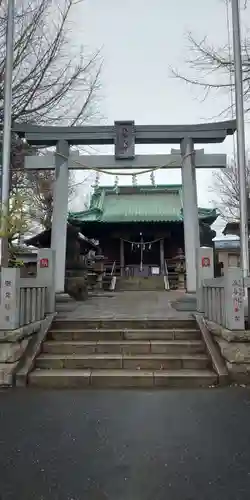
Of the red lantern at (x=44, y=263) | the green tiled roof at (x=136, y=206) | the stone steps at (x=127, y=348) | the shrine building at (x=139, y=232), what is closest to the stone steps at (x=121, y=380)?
the stone steps at (x=127, y=348)

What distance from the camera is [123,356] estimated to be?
245 inches

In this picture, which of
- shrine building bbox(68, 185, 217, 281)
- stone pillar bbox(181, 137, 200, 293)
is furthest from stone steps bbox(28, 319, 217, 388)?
shrine building bbox(68, 185, 217, 281)

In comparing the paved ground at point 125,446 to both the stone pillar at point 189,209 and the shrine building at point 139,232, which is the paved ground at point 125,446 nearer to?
the stone pillar at point 189,209

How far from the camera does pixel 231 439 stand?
3553mm

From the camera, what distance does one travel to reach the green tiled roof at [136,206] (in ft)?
70.8

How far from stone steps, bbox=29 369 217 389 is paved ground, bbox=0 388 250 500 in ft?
1.47

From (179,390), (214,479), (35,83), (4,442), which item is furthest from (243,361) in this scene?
(35,83)

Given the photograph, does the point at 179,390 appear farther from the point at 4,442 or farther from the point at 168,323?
the point at 4,442

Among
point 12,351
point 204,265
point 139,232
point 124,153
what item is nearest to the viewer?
point 12,351

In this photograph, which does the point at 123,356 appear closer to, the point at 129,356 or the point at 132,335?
the point at 129,356

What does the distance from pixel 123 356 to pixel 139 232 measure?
16184 millimetres

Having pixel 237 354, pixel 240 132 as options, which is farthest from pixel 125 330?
pixel 240 132

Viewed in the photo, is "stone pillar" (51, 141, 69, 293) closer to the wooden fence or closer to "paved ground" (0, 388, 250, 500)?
the wooden fence

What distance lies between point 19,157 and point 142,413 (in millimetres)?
9602
